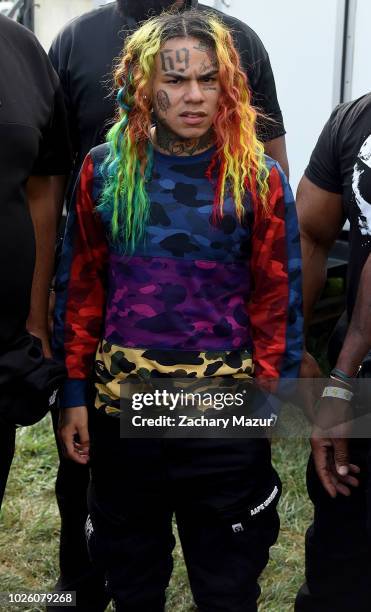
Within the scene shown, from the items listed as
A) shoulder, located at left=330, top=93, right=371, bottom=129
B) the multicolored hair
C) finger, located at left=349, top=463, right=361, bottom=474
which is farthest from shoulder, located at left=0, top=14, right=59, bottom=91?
finger, located at left=349, top=463, right=361, bottom=474

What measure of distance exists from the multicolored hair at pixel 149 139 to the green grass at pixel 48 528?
1630 millimetres

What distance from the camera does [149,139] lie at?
2.50 meters

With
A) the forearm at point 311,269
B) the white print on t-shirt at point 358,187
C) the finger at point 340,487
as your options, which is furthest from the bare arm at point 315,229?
the finger at point 340,487

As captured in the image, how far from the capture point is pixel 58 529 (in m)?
3.93

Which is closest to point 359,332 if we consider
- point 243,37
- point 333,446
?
point 333,446

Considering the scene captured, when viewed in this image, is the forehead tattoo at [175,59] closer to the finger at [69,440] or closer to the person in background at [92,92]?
the person in background at [92,92]

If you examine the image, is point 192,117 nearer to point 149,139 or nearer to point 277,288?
point 149,139

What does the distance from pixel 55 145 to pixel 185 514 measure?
1.07 m

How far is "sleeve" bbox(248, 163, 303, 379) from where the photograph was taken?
2.46m

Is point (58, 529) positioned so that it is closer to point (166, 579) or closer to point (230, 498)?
point (166, 579)

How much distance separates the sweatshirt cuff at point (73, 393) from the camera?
8.54ft

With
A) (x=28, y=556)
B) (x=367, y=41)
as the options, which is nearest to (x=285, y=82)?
(x=367, y=41)

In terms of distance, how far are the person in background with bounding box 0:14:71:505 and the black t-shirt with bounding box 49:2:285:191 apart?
36 cm

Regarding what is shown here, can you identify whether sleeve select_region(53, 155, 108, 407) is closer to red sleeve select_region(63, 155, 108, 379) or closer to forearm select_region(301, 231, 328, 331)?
Result: red sleeve select_region(63, 155, 108, 379)
